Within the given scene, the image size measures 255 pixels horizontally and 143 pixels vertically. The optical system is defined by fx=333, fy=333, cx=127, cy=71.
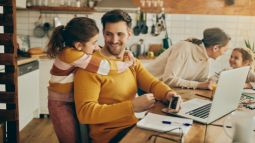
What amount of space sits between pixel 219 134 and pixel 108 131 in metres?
0.61

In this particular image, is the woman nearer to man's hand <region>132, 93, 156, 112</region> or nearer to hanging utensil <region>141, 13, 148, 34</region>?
man's hand <region>132, 93, 156, 112</region>

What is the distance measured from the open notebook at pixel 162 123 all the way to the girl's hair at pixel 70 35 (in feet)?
1.76

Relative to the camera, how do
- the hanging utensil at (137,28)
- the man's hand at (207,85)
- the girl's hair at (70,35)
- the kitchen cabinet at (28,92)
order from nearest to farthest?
the girl's hair at (70,35), the man's hand at (207,85), the kitchen cabinet at (28,92), the hanging utensil at (137,28)

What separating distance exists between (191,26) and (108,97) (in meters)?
2.96

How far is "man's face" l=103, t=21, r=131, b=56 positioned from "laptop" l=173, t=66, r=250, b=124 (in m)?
0.51

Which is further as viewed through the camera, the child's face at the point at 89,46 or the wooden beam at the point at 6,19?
the wooden beam at the point at 6,19

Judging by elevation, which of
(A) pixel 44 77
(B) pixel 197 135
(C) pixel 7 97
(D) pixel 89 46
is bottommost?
(A) pixel 44 77

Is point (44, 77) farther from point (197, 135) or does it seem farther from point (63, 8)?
point (197, 135)

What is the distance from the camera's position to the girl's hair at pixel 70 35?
5.73 ft

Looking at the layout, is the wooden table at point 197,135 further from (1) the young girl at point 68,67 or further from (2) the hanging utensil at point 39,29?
(2) the hanging utensil at point 39,29

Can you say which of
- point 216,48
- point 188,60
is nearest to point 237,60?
point 216,48

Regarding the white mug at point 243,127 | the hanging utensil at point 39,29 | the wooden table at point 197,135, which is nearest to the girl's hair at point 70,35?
the wooden table at point 197,135

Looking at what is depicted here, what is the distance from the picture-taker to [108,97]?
71.7 inches

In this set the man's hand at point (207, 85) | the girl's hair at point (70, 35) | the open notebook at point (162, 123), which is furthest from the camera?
the man's hand at point (207, 85)
